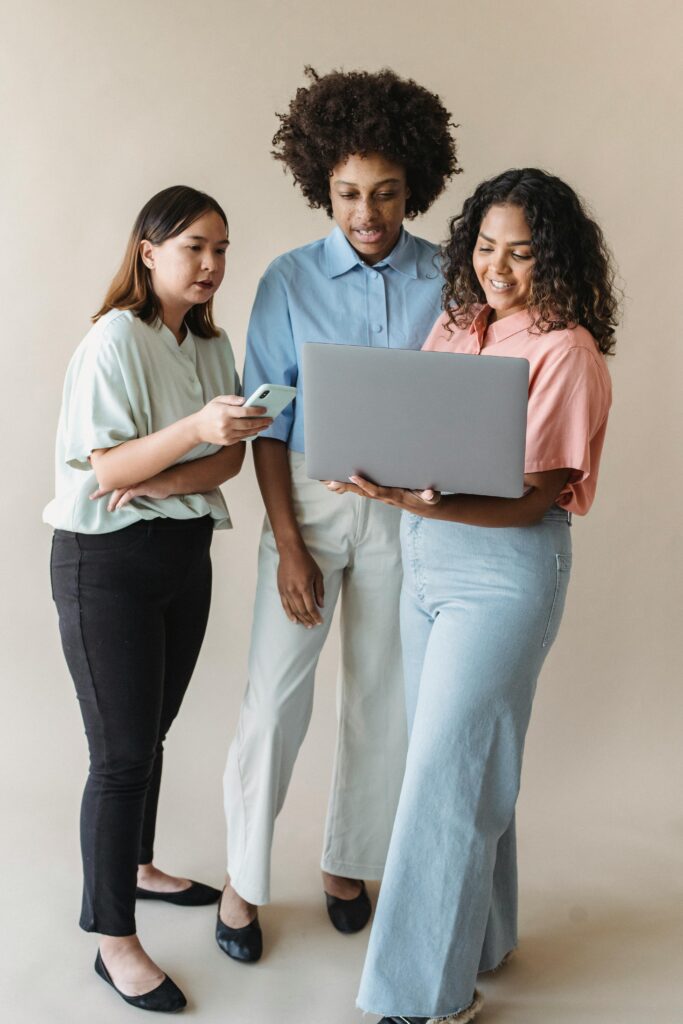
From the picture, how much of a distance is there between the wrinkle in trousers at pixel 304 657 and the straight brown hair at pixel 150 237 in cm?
47

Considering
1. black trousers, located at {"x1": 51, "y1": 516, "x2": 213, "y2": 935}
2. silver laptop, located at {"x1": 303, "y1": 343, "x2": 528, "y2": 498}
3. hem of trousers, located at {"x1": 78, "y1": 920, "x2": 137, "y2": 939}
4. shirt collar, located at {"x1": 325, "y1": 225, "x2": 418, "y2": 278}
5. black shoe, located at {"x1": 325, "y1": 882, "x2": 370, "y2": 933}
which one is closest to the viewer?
silver laptop, located at {"x1": 303, "y1": 343, "x2": 528, "y2": 498}

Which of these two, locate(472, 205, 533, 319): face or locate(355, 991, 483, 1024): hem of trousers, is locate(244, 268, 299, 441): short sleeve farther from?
locate(355, 991, 483, 1024): hem of trousers

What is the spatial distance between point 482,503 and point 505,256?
1.42 ft

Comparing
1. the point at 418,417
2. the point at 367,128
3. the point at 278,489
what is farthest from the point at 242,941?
the point at 367,128

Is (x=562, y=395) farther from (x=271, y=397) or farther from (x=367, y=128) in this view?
(x=367, y=128)

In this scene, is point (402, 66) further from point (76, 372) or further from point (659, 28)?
point (76, 372)

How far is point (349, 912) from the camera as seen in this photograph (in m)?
2.59

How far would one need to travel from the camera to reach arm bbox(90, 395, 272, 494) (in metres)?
1.91

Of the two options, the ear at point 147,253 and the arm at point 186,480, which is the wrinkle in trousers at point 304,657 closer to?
the arm at point 186,480

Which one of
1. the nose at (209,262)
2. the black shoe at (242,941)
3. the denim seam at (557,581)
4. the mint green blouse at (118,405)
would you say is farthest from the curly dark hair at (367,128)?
the black shoe at (242,941)

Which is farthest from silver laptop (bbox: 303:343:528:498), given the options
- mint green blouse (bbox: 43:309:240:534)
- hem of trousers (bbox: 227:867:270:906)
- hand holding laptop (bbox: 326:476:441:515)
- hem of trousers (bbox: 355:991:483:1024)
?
hem of trousers (bbox: 227:867:270:906)

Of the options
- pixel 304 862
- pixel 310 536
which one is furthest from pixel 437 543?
pixel 304 862

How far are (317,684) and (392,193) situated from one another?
5.57ft

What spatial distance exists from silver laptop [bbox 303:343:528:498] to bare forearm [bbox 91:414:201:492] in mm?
251
